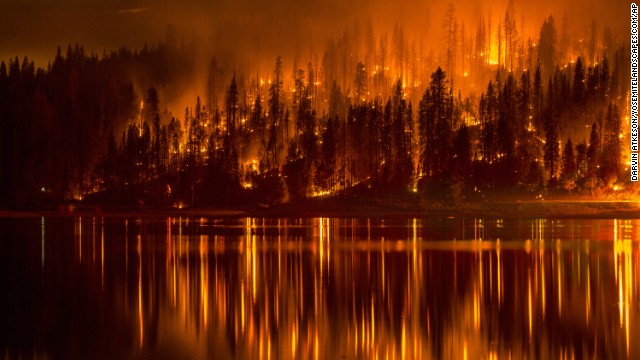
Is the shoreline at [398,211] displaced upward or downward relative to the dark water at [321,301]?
upward

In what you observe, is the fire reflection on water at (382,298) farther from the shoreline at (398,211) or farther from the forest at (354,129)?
the forest at (354,129)

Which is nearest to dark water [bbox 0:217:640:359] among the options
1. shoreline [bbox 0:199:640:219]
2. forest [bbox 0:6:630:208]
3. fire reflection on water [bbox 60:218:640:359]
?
fire reflection on water [bbox 60:218:640:359]

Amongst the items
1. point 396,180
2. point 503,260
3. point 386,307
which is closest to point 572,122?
point 396,180

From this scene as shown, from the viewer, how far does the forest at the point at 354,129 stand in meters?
120

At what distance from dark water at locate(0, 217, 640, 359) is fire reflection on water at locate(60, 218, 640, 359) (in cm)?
6

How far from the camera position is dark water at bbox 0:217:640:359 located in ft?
71.6

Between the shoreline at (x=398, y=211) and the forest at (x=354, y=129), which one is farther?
the forest at (x=354, y=129)

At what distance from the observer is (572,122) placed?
425 ft

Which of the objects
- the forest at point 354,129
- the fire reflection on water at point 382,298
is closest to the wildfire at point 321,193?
the forest at point 354,129

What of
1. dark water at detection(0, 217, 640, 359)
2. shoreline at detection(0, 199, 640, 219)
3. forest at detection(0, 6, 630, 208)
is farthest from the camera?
forest at detection(0, 6, 630, 208)

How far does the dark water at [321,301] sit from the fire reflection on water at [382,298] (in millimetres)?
64

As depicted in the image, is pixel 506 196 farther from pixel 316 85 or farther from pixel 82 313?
pixel 82 313

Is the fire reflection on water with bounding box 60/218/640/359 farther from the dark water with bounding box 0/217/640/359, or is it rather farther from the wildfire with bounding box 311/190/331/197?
the wildfire with bounding box 311/190/331/197

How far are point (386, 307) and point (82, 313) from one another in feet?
30.3
